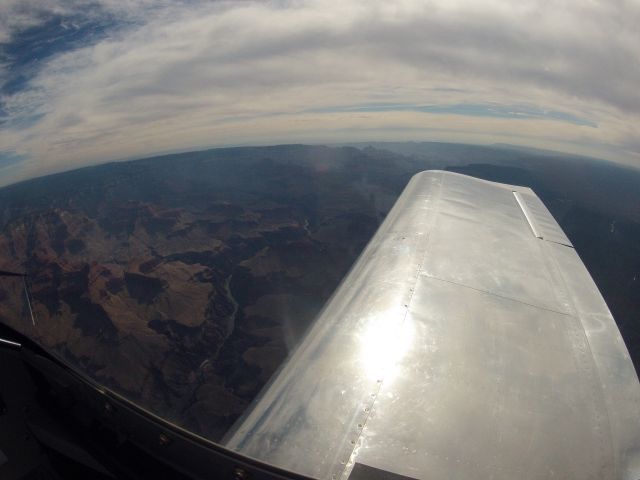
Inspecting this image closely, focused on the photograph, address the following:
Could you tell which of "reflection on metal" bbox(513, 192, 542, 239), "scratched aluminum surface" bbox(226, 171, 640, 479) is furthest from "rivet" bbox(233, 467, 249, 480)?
"reflection on metal" bbox(513, 192, 542, 239)

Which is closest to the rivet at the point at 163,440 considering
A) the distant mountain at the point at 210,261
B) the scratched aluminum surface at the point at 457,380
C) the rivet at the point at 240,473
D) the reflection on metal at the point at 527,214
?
the rivet at the point at 240,473

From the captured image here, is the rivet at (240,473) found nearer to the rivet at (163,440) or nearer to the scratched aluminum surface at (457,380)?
the rivet at (163,440)

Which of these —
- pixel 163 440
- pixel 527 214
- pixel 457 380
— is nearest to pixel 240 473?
pixel 163 440

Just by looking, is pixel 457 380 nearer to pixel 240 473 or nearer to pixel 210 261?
pixel 240 473

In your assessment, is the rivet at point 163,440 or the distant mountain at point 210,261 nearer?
the rivet at point 163,440

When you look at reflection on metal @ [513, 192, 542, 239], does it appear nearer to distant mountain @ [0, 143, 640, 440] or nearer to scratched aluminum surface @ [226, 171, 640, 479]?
scratched aluminum surface @ [226, 171, 640, 479]

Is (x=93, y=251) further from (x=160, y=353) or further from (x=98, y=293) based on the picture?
(x=160, y=353)

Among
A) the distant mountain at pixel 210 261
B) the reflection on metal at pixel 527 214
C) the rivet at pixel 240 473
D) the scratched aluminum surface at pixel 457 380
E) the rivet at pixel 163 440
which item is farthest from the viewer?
the distant mountain at pixel 210 261
